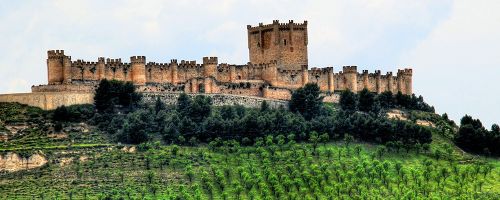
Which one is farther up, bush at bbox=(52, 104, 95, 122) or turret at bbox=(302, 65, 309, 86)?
turret at bbox=(302, 65, 309, 86)

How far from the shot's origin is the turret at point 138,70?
363ft

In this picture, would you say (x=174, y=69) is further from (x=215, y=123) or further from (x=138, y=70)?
(x=215, y=123)

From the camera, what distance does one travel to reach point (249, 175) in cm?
9419

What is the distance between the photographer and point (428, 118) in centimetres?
11725

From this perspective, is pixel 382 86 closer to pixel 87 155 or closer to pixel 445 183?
pixel 445 183

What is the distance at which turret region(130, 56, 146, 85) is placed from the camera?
110562 millimetres

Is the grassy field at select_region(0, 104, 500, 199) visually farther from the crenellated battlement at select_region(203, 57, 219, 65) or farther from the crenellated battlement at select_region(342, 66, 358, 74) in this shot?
the crenellated battlement at select_region(342, 66, 358, 74)

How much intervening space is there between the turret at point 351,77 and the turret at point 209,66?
514 inches

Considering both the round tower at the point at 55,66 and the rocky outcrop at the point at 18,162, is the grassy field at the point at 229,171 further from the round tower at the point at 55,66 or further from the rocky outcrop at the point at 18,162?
the round tower at the point at 55,66

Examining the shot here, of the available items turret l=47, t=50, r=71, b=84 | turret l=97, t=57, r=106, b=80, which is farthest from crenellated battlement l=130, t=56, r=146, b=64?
turret l=47, t=50, r=71, b=84

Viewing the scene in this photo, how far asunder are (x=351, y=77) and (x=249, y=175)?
1116 inches

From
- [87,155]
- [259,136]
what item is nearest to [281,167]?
[259,136]

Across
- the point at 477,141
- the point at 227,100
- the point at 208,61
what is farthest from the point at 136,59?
the point at 477,141

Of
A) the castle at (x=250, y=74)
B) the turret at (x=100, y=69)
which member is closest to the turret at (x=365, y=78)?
the castle at (x=250, y=74)
